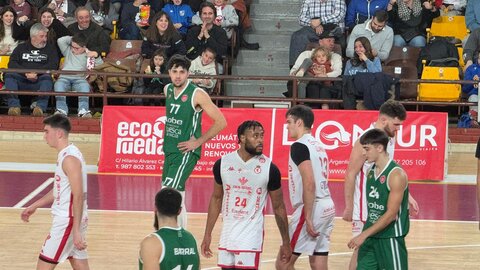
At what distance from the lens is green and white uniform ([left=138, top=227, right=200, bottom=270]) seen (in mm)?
7891

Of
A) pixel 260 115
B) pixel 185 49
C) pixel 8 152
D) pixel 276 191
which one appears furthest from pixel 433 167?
pixel 276 191

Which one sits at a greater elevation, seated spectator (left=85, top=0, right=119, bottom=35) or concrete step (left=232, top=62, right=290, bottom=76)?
seated spectator (left=85, top=0, right=119, bottom=35)

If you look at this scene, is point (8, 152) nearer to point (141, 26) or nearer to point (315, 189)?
point (141, 26)

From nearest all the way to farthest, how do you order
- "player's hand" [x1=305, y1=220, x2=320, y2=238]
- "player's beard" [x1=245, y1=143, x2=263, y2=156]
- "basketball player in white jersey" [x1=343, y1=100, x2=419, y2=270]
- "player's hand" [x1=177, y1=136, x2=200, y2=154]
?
"player's beard" [x1=245, y1=143, x2=263, y2=156] < "basketball player in white jersey" [x1=343, y1=100, x2=419, y2=270] < "player's hand" [x1=305, y1=220, x2=320, y2=238] < "player's hand" [x1=177, y1=136, x2=200, y2=154]

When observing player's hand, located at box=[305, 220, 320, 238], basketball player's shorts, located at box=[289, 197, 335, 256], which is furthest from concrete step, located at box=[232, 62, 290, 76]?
player's hand, located at box=[305, 220, 320, 238]

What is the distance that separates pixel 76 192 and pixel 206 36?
34.8ft

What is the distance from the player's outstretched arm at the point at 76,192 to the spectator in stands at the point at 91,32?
1085cm

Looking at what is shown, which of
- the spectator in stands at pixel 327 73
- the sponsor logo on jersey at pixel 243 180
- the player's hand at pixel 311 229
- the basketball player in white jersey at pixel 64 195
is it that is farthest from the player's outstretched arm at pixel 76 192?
the spectator in stands at pixel 327 73

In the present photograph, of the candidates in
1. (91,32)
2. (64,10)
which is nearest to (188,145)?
(91,32)

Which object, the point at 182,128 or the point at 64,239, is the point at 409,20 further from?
the point at 64,239

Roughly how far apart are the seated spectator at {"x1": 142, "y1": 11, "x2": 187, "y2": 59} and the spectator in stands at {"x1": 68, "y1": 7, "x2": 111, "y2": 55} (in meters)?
1.01

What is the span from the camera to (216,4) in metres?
21.0

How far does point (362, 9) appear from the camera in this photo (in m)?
21.2

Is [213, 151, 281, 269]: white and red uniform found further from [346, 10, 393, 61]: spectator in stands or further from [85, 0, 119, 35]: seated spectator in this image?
[85, 0, 119, 35]: seated spectator
